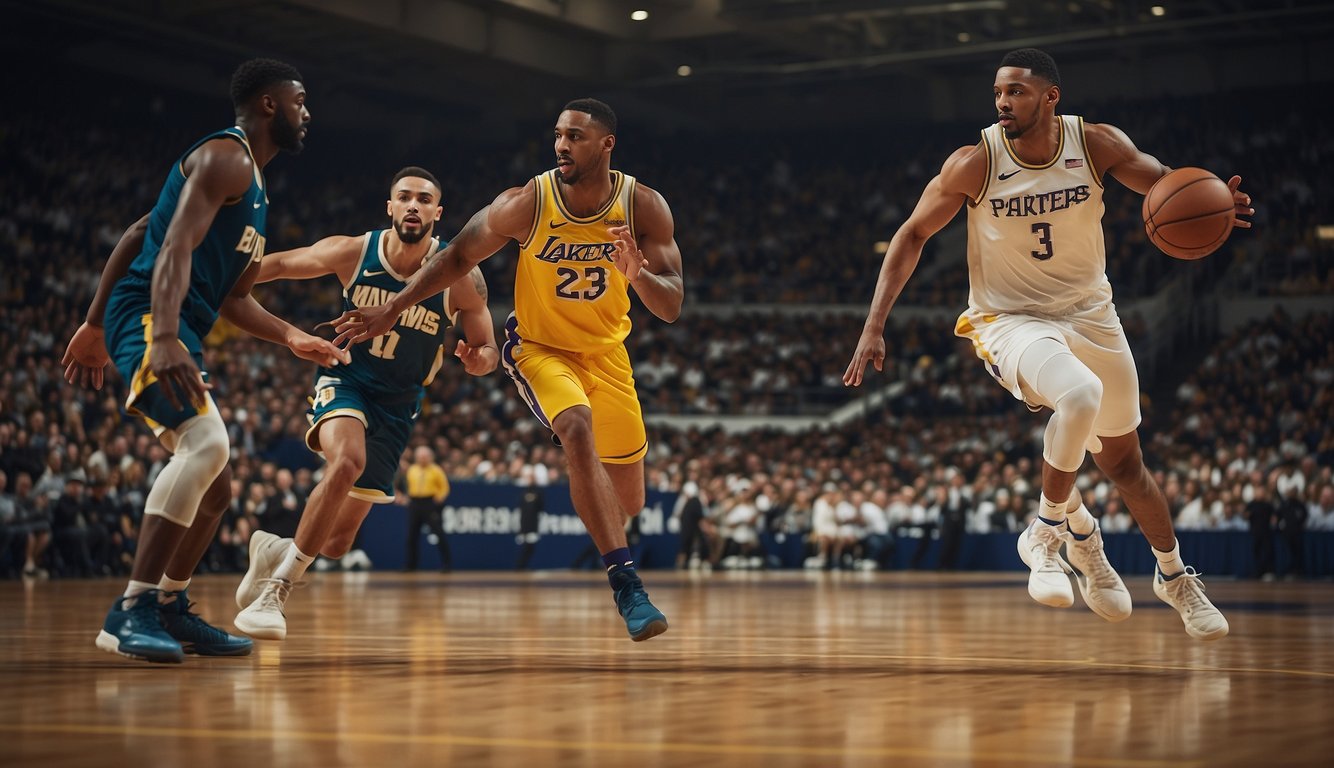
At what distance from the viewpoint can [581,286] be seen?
680cm

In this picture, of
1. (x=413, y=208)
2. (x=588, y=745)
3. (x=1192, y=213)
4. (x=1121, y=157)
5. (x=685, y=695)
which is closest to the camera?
(x=588, y=745)

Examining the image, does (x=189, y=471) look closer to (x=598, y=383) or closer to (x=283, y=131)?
(x=283, y=131)

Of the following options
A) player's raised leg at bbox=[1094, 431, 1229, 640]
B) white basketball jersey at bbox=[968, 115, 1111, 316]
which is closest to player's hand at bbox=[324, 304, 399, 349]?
white basketball jersey at bbox=[968, 115, 1111, 316]

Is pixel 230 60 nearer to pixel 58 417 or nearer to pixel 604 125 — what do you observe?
pixel 58 417

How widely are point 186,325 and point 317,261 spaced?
6.74 feet

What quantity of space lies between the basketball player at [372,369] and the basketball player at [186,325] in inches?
39.7

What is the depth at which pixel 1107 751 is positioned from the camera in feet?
11.3

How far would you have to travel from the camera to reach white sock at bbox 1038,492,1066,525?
6973mm

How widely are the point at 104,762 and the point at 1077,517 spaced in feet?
16.6

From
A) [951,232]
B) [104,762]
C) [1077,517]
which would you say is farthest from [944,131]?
[104,762]

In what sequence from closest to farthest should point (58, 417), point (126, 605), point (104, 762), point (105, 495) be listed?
point (104, 762) → point (126, 605) → point (105, 495) → point (58, 417)

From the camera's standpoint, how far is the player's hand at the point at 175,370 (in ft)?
16.5

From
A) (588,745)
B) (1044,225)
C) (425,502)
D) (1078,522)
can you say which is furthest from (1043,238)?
(425,502)

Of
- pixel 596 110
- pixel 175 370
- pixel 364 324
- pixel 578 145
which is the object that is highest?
pixel 596 110
